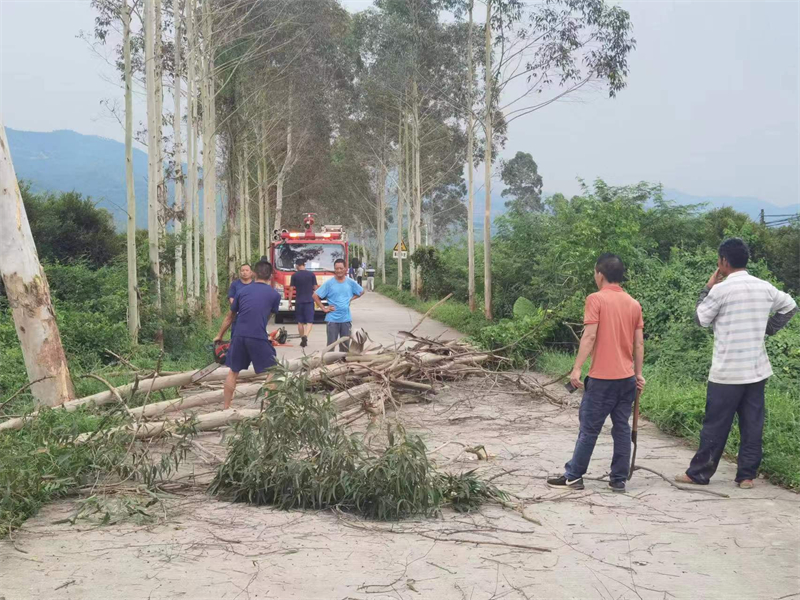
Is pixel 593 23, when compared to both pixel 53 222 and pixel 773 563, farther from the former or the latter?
pixel 773 563

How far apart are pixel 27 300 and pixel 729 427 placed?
24.0 ft

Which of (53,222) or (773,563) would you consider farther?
(53,222)

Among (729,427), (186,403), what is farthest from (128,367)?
(729,427)

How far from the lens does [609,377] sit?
6.45m

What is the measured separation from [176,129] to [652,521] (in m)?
19.4

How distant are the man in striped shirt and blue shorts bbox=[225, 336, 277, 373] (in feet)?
15.0

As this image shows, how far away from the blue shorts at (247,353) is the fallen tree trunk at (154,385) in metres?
0.32

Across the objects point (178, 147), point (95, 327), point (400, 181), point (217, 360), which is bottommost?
point (217, 360)

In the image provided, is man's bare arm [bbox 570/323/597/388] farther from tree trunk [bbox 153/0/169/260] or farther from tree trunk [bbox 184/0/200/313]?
tree trunk [bbox 184/0/200/313]

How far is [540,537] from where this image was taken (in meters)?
5.35

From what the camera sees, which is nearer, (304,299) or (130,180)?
(130,180)

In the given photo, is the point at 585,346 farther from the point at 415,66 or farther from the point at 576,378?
the point at 415,66

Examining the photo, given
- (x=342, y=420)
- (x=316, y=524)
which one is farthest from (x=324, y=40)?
(x=316, y=524)

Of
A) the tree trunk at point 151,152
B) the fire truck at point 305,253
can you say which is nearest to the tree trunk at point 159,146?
the tree trunk at point 151,152
